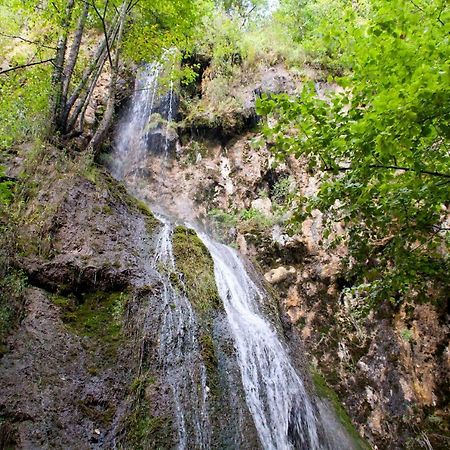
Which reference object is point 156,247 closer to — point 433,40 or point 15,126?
point 15,126

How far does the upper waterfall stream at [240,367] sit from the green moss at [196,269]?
14 centimetres

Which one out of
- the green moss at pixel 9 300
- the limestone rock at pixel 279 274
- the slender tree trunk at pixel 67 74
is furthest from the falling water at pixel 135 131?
the green moss at pixel 9 300

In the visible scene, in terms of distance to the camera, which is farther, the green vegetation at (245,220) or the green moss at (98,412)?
the green vegetation at (245,220)

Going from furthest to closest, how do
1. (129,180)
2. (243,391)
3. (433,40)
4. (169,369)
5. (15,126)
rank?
(129,180) → (15,126) → (243,391) → (169,369) → (433,40)

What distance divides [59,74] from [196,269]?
17.2 ft

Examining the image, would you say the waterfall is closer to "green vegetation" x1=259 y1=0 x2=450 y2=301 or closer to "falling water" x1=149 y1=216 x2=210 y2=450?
"falling water" x1=149 y1=216 x2=210 y2=450

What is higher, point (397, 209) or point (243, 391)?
point (397, 209)

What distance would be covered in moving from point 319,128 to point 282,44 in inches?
510

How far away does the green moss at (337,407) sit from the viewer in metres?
7.24

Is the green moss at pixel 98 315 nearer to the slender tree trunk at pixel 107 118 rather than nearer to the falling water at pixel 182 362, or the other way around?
the falling water at pixel 182 362

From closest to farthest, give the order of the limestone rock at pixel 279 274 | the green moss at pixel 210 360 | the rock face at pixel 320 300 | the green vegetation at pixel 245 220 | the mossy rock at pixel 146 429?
the mossy rock at pixel 146 429, the green moss at pixel 210 360, the rock face at pixel 320 300, the limestone rock at pixel 279 274, the green vegetation at pixel 245 220

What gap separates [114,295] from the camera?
5.06m

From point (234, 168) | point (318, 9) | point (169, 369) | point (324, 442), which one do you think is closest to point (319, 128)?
point (169, 369)

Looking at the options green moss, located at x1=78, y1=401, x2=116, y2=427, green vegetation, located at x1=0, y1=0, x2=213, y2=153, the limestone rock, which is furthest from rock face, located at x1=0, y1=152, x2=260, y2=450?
the limestone rock
